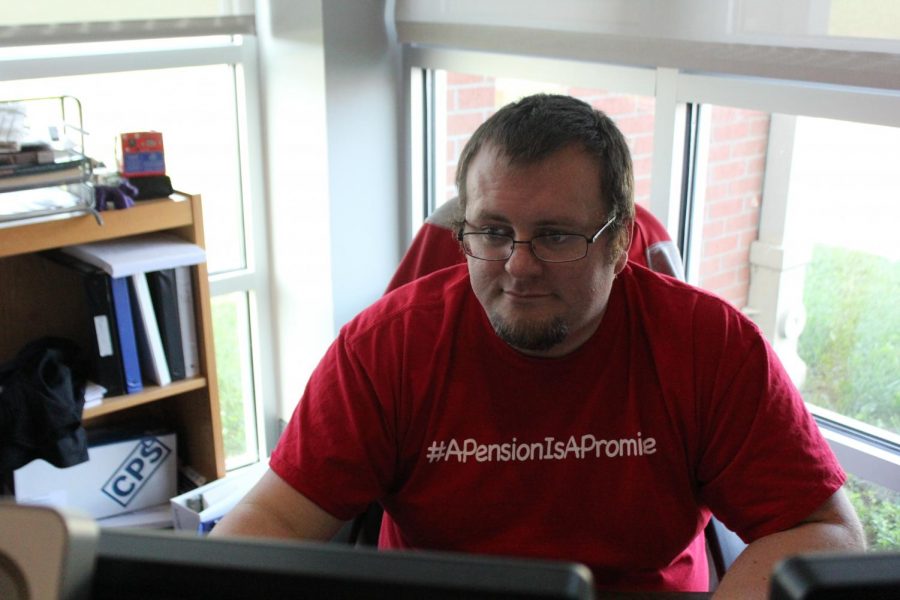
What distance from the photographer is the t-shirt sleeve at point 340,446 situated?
1421mm

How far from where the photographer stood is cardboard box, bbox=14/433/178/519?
7.75 feet

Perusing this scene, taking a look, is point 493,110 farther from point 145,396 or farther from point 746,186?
point 145,396

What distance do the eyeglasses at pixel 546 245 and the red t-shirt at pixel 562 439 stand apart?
15cm

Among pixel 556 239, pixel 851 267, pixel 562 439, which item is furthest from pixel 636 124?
pixel 562 439

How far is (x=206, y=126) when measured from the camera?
106 inches

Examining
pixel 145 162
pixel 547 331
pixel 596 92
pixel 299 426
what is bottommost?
pixel 299 426

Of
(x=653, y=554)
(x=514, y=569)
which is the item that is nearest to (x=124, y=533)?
(x=514, y=569)

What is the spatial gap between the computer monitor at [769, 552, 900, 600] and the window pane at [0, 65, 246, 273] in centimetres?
208

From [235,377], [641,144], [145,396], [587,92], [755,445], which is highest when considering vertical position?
[587,92]

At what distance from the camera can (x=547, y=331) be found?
1.42 metres

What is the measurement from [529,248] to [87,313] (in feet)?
4.82

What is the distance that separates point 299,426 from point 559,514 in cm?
42

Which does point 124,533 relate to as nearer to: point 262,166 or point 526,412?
point 526,412

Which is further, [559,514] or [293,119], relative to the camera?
[293,119]
